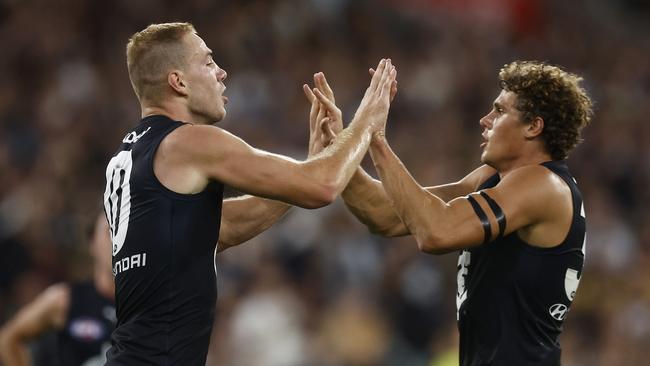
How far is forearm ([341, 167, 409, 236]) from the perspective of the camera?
603cm

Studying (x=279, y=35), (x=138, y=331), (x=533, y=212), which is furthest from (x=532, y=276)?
(x=279, y=35)

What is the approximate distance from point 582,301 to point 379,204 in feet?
20.0

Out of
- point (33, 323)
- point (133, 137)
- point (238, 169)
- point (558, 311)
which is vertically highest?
point (133, 137)

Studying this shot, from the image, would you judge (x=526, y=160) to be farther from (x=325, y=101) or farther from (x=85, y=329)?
(x=85, y=329)

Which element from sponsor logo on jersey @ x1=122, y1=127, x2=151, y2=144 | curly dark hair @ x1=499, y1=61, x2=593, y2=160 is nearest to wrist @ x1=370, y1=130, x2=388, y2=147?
curly dark hair @ x1=499, y1=61, x2=593, y2=160

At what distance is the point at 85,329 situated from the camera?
7.33m

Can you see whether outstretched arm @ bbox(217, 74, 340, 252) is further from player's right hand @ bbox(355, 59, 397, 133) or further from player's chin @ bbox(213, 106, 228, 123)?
player's chin @ bbox(213, 106, 228, 123)

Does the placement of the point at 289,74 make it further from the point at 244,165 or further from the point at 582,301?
the point at 244,165

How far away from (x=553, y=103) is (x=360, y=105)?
0.94 metres

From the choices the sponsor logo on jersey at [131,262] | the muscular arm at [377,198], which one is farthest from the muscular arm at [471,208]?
the sponsor logo on jersey at [131,262]

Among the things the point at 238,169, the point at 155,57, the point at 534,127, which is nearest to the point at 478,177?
the point at 534,127

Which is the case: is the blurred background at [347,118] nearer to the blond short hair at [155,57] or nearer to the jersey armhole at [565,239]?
the jersey armhole at [565,239]

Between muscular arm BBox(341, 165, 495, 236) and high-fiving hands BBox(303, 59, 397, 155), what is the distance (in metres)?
0.30

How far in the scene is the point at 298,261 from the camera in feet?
37.9
